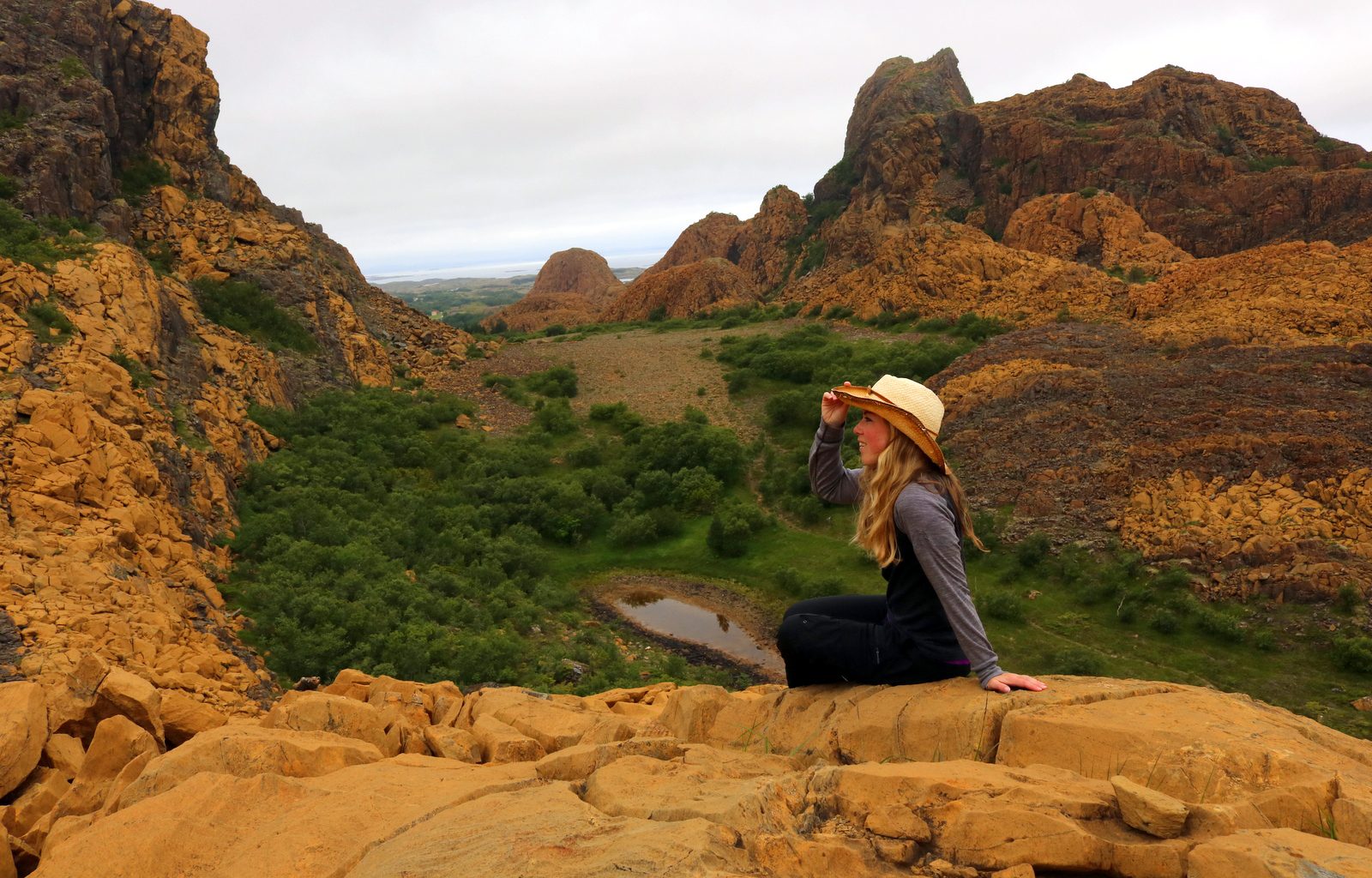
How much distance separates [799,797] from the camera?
9.20 ft

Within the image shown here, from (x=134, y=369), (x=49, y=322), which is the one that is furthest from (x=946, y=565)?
(x=134, y=369)

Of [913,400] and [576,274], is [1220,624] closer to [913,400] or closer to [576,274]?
[913,400]

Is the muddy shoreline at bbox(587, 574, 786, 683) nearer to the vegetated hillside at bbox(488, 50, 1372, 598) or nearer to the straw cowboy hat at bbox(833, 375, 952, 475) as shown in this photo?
the vegetated hillside at bbox(488, 50, 1372, 598)

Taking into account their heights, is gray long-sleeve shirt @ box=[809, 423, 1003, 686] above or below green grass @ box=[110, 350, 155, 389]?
below

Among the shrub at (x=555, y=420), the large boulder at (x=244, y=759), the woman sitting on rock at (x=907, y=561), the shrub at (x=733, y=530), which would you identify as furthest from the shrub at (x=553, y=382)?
the woman sitting on rock at (x=907, y=561)

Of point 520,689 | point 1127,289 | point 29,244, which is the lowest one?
point 520,689

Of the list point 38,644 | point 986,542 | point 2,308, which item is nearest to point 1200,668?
point 986,542

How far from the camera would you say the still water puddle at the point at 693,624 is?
42.5 feet

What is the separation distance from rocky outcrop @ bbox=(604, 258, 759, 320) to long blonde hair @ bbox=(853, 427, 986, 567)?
1576 inches

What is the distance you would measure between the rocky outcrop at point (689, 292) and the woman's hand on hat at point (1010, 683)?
40308 millimetres

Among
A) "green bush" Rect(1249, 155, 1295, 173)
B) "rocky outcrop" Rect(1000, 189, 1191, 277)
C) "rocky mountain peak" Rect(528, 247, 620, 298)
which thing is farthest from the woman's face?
"rocky mountain peak" Rect(528, 247, 620, 298)

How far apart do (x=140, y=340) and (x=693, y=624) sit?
11.2m

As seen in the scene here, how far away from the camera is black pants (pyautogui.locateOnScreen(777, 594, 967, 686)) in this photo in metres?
3.67

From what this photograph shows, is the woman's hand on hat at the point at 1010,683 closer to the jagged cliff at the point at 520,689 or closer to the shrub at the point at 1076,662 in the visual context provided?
the jagged cliff at the point at 520,689
